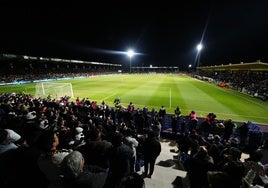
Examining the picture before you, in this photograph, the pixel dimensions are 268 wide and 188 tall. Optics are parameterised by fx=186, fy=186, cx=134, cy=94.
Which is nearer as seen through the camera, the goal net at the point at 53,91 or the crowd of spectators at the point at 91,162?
the crowd of spectators at the point at 91,162

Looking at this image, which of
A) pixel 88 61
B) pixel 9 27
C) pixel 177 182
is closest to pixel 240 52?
pixel 88 61

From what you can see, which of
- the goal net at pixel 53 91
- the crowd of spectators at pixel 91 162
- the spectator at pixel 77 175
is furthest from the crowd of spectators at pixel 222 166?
the goal net at pixel 53 91

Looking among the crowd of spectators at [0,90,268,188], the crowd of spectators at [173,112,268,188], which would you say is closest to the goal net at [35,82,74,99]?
the crowd of spectators at [0,90,268,188]

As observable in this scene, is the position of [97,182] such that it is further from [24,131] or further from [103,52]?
[103,52]

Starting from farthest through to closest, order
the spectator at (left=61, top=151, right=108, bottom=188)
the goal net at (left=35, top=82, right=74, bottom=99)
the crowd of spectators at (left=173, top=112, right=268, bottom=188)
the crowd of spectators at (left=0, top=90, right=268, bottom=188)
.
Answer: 1. the goal net at (left=35, top=82, right=74, bottom=99)
2. the crowd of spectators at (left=173, top=112, right=268, bottom=188)
3. the crowd of spectators at (left=0, top=90, right=268, bottom=188)
4. the spectator at (left=61, top=151, right=108, bottom=188)

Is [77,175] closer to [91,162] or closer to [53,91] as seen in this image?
[91,162]

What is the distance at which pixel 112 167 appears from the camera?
4.66 meters

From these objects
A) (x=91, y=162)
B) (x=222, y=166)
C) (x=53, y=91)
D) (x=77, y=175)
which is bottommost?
(x=53, y=91)

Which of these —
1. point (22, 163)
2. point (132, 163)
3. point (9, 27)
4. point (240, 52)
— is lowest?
point (132, 163)

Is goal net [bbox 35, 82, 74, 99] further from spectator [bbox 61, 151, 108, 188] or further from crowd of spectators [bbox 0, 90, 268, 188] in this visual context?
spectator [bbox 61, 151, 108, 188]

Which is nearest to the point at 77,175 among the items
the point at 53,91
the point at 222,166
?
the point at 222,166

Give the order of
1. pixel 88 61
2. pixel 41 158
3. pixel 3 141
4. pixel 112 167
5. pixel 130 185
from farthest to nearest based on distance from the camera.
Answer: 1. pixel 88 61
2. pixel 112 167
3. pixel 3 141
4. pixel 41 158
5. pixel 130 185

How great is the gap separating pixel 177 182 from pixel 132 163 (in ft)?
5.17

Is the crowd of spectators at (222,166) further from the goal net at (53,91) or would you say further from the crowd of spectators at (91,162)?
the goal net at (53,91)
